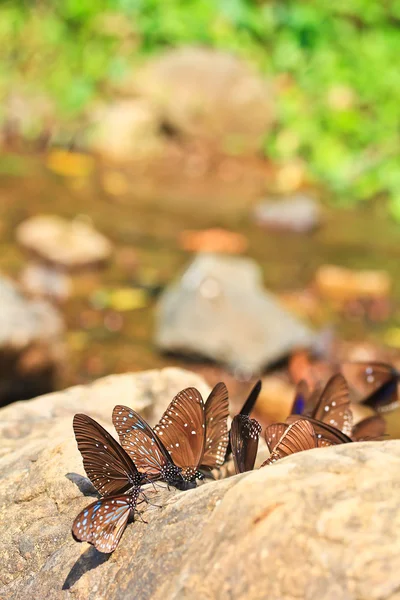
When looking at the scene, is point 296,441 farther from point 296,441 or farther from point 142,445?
point 142,445

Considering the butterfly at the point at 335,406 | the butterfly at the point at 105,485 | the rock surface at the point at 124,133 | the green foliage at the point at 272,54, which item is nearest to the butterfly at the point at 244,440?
the butterfly at the point at 105,485

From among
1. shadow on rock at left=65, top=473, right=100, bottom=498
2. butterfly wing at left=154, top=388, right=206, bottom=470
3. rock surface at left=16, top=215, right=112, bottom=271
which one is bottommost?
shadow on rock at left=65, top=473, right=100, bottom=498

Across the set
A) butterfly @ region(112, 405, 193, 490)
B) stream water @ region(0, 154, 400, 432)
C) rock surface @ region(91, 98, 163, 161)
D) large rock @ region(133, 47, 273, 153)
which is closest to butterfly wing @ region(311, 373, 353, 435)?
butterfly @ region(112, 405, 193, 490)

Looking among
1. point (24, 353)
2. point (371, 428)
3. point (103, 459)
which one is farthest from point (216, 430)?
point (24, 353)

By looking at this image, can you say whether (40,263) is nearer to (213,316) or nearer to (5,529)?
(213,316)

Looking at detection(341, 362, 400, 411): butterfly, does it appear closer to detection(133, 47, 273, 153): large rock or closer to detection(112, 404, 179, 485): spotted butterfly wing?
detection(112, 404, 179, 485): spotted butterfly wing

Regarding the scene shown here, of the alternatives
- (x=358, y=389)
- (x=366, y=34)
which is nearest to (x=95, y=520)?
(x=358, y=389)
